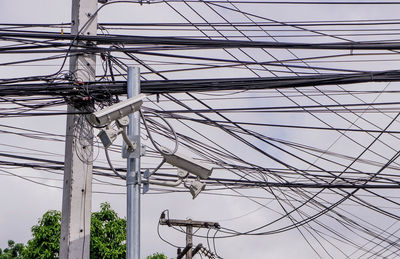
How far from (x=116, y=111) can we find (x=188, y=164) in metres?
0.98

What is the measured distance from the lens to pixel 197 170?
7809mm

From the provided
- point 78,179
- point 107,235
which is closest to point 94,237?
point 107,235

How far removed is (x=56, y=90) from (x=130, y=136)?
2023 millimetres

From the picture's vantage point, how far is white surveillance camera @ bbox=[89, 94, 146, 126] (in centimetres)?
720

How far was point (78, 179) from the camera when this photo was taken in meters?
9.13

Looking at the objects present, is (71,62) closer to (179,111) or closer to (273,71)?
(179,111)

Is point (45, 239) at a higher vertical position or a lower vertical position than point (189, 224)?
higher

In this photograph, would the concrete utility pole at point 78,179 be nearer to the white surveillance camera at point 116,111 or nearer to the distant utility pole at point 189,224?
the white surveillance camera at point 116,111

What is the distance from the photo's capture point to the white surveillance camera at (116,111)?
284 inches

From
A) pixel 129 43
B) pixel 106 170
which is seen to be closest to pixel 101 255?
pixel 106 170

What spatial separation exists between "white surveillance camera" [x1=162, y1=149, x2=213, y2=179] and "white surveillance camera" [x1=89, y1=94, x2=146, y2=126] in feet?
1.99

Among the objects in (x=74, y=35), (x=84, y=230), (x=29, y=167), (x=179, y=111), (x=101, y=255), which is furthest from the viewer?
(x=101, y=255)

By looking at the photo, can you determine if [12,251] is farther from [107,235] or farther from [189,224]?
[189,224]

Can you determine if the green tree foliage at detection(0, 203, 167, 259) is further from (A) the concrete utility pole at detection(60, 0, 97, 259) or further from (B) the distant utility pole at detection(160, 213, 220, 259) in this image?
(A) the concrete utility pole at detection(60, 0, 97, 259)
